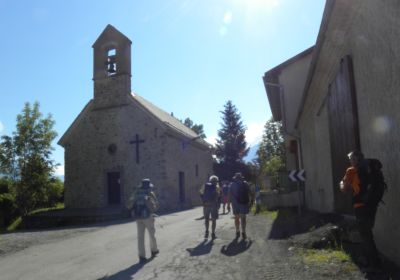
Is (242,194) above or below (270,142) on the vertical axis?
below

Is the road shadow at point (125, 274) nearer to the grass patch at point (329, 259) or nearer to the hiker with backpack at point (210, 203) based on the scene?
the grass patch at point (329, 259)

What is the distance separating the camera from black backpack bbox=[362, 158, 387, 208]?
5113 mm

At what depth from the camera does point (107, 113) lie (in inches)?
1012

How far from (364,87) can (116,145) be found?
66.9 ft

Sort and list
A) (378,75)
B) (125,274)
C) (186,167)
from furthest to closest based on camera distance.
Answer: (186,167) < (125,274) < (378,75)

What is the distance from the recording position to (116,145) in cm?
2534

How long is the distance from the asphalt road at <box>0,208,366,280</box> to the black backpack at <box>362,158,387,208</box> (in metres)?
1.43

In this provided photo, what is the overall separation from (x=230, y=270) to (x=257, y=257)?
1071mm

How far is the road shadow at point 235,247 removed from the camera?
320 inches

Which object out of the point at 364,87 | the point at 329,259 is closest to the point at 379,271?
the point at 329,259

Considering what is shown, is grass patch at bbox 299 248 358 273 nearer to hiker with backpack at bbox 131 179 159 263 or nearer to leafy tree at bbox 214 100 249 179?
hiker with backpack at bbox 131 179 159 263

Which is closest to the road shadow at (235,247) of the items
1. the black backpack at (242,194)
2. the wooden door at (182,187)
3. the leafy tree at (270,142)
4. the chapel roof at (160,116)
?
the black backpack at (242,194)

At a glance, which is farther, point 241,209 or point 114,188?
point 114,188

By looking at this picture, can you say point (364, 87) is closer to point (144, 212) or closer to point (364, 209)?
point (364, 209)
